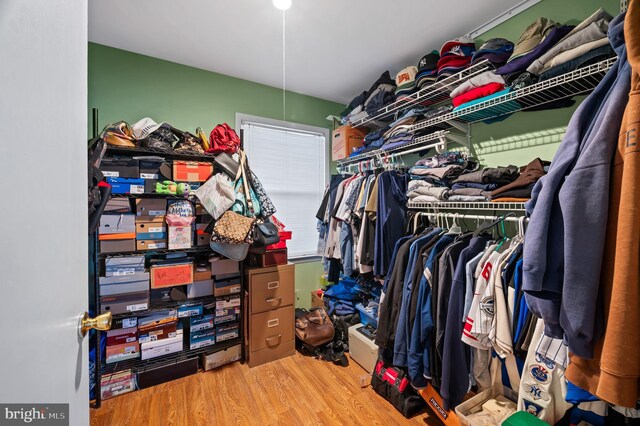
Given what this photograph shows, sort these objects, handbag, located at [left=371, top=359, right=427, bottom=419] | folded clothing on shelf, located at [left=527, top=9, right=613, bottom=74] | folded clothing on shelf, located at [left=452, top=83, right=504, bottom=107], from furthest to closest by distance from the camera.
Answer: handbag, located at [left=371, top=359, right=427, bottom=419] < folded clothing on shelf, located at [left=452, top=83, right=504, bottom=107] < folded clothing on shelf, located at [left=527, top=9, right=613, bottom=74]

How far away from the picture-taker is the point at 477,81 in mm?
1509

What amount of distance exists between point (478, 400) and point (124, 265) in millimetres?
2243

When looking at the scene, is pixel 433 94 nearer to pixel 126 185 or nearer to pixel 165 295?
pixel 126 185

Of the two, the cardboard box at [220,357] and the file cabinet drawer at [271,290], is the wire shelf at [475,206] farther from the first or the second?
the cardboard box at [220,357]

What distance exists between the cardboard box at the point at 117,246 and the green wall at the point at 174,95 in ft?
3.24

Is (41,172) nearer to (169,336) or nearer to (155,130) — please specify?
(155,130)

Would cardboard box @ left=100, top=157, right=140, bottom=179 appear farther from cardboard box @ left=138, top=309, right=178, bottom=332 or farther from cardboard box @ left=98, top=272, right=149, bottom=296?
cardboard box @ left=138, top=309, right=178, bottom=332

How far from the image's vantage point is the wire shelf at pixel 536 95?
3.61 ft

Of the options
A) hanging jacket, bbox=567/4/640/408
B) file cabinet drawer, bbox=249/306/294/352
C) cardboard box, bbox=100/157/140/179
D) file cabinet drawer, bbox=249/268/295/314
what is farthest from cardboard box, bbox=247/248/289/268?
hanging jacket, bbox=567/4/640/408

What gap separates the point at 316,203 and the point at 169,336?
1923mm

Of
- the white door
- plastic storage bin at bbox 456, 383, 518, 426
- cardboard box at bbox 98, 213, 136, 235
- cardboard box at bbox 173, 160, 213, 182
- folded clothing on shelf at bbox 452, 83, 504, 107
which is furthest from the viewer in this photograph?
cardboard box at bbox 173, 160, 213, 182

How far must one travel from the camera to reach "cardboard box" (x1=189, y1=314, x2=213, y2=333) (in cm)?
199

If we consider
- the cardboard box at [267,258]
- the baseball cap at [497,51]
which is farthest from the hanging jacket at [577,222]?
the cardboard box at [267,258]

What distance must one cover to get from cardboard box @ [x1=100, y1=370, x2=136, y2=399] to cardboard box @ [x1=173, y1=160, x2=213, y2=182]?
1393 millimetres
